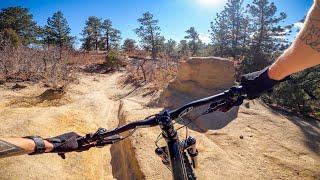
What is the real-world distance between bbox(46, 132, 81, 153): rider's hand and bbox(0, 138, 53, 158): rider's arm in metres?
0.16

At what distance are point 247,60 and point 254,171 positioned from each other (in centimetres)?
1849

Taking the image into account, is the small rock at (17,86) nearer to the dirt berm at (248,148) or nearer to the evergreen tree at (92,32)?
the dirt berm at (248,148)

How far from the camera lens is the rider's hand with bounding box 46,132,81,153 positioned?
2.00m

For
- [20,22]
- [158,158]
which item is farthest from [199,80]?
[20,22]

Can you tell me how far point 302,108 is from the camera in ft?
52.4

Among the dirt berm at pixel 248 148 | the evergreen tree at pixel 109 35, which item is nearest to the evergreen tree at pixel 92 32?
the evergreen tree at pixel 109 35

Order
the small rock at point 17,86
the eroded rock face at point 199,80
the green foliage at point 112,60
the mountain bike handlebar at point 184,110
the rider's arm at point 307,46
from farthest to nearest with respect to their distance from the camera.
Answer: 1. the green foliage at point 112,60
2. the small rock at point 17,86
3. the eroded rock face at point 199,80
4. the mountain bike handlebar at point 184,110
5. the rider's arm at point 307,46

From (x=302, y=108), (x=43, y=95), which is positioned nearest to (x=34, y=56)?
(x=43, y=95)

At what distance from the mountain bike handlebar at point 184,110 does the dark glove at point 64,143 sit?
5 centimetres

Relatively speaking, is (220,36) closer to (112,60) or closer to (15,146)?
(112,60)

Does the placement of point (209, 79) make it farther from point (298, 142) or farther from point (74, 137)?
point (74, 137)

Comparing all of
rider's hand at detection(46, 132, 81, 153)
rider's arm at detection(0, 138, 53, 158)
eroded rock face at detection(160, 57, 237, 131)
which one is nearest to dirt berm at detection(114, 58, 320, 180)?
eroded rock face at detection(160, 57, 237, 131)

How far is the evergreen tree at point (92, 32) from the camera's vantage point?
54.3 m

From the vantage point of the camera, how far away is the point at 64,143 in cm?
201
